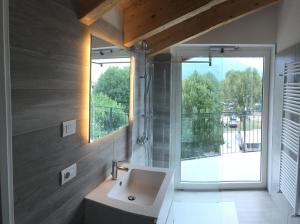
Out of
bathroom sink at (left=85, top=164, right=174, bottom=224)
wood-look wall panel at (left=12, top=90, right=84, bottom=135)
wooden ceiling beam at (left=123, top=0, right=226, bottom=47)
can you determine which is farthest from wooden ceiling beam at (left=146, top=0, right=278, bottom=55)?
wood-look wall panel at (left=12, top=90, right=84, bottom=135)

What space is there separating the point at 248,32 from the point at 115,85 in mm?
2625

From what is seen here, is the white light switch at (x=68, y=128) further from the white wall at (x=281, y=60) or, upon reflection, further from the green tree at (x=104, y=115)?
the white wall at (x=281, y=60)

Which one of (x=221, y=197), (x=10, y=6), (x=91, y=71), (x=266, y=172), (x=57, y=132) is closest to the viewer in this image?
(x=10, y=6)

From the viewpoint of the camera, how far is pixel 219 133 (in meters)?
4.46

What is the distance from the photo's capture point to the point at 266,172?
15.6 feet

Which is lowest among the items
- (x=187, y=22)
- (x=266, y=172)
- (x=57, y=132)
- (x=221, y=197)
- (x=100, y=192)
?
(x=221, y=197)

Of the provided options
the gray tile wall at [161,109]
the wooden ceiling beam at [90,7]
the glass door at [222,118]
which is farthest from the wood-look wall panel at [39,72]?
the glass door at [222,118]

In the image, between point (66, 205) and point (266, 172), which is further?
point (266, 172)

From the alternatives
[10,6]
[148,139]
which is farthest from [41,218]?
[148,139]

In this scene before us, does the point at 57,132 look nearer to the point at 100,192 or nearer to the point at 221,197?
the point at 100,192

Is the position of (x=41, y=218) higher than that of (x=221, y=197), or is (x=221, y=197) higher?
(x=41, y=218)

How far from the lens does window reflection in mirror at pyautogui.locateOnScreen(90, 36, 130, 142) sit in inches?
83.8

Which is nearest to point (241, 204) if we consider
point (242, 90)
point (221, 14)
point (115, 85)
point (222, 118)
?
point (222, 118)

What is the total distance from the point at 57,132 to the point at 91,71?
2.07 ft
